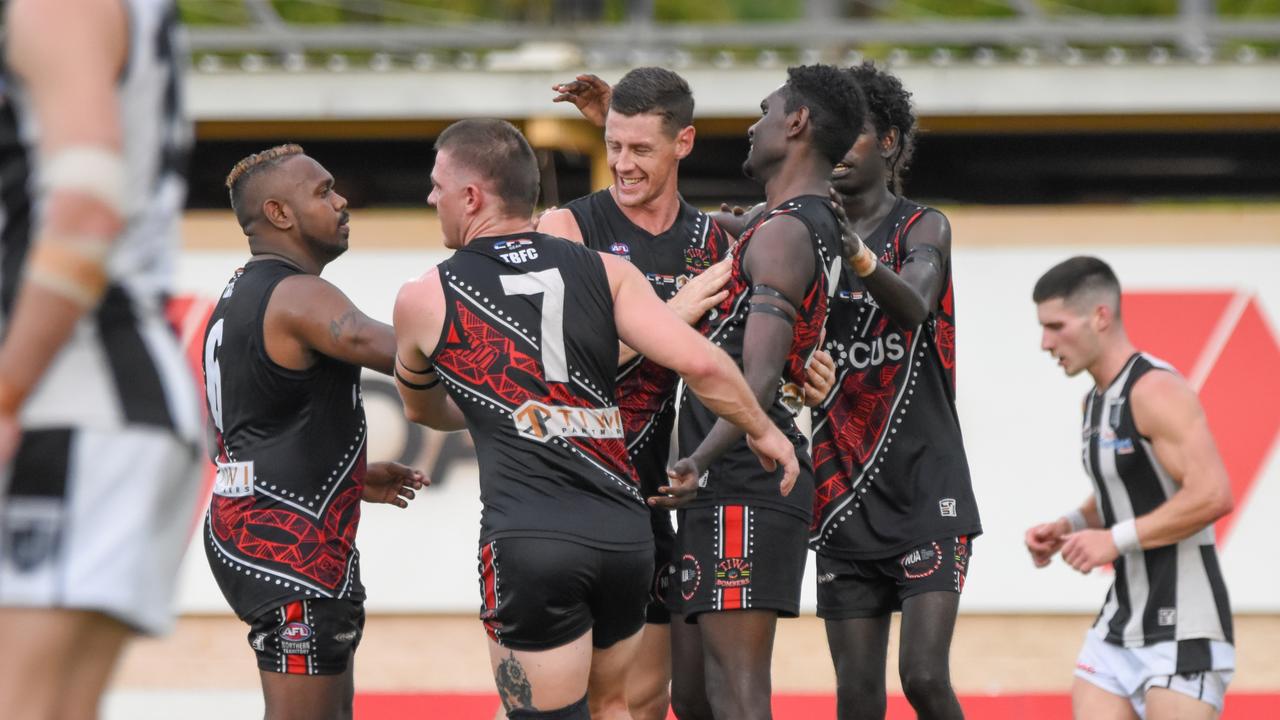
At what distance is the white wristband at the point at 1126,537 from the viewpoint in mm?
5125

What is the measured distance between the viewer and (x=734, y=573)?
15.5 feet

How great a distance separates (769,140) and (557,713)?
187 cm

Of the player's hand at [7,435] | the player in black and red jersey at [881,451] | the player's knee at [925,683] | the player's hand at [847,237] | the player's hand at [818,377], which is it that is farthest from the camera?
the player in black and red jersey at [881,451]

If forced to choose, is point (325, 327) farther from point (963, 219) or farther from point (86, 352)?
point (963, 219)

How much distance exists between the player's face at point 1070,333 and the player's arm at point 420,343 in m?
2.15

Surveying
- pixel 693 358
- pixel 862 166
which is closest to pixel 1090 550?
pixel 862 166

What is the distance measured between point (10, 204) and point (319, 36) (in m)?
9.55

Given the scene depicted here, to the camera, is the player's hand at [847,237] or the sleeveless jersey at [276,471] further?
the sleeveless jersey at [276,471]

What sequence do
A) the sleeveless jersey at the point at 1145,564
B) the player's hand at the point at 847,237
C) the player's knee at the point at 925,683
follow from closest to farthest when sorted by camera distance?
the player's hand at the point at 847,237 < the player's knee at the point at 925,683 < the sleeveless jersey at the point at 1145,564

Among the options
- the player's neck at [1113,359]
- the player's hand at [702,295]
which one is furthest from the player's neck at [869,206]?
the player's neck at [1113,359]

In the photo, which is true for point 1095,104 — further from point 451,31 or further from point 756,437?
point 756,437

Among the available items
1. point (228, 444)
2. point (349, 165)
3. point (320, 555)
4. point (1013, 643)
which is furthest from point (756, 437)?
point (349, 165)

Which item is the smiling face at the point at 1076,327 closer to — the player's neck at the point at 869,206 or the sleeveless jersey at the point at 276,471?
the player's neck at the point at 869,206

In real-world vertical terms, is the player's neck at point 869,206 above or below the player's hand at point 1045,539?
above
